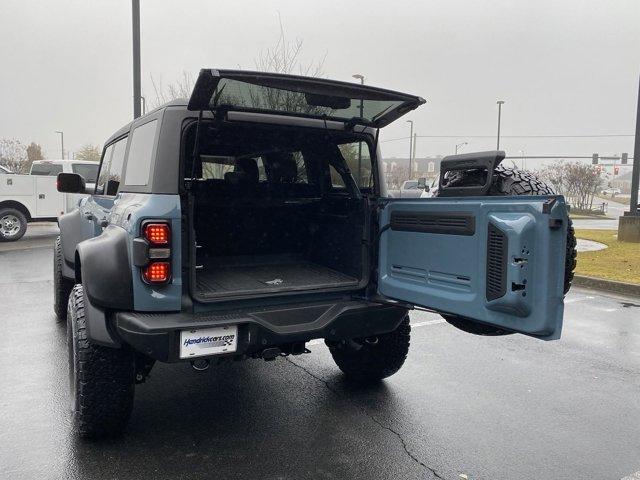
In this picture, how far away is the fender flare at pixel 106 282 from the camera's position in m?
2.71

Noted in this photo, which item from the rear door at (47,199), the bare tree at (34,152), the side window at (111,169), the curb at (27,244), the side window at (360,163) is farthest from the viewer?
the bare tree at (34,152)

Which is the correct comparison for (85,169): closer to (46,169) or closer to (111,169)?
(46,169)

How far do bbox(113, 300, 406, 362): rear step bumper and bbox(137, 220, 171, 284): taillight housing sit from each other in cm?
20

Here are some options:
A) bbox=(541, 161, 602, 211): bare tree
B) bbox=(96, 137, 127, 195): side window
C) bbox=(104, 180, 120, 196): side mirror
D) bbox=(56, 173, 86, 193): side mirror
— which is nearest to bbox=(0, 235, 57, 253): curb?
bbox=(96, 137, 127, 195): side window

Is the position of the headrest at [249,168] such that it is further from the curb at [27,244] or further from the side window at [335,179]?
the curb at [27,244]

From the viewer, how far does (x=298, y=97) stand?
307 cm

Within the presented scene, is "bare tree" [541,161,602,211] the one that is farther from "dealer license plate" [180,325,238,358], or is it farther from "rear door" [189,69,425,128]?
"dealer license plate" [180,325,238,358]

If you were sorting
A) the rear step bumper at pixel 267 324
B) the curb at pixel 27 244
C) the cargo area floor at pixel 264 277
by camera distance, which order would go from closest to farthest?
the rear step bumper at pixel 267 324
the cargo area floor at pixel 264 277
the curb at pixel 27 244

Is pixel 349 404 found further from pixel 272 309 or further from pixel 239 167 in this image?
pixel 239 167

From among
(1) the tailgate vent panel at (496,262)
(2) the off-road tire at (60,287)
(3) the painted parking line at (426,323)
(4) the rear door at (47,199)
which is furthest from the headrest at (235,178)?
(4) the rear door at (47,199)

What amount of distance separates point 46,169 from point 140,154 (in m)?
12.5

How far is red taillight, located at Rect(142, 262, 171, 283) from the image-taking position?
2.70 meters

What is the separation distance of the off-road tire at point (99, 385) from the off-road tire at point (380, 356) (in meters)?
1.43

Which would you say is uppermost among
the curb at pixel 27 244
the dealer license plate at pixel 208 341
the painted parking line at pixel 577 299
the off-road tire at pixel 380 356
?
the dealer license plate at pixel 208 341
